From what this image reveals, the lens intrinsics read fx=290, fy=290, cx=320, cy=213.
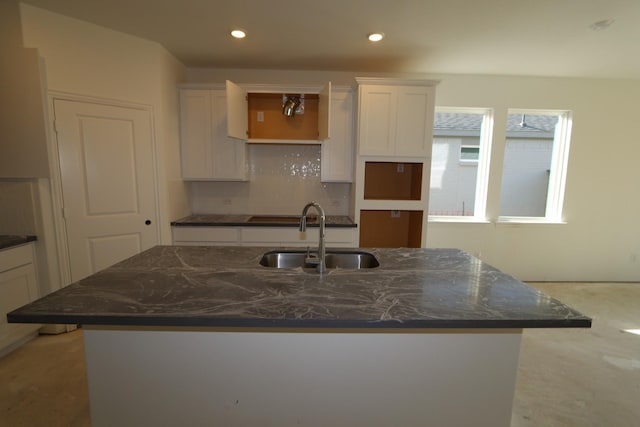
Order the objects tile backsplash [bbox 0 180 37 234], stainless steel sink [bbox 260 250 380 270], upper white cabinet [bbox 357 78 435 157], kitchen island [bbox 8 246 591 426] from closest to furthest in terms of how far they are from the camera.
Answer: kitchen island [bbox 8 246 591 426] → stainless steel sink [bbox 260 250 380 270] → tile backsplash [bbox 0 180 37 234] → upper white cabinet [bbox 357 78 435 157]

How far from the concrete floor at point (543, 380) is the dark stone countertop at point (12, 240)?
863 millimetres

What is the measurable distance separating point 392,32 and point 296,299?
242 cm

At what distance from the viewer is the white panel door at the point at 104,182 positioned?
95.4 inches

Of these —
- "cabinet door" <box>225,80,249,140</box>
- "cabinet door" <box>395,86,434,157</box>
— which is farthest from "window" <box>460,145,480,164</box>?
"cabinet door" <box>225,80,249,140</box>

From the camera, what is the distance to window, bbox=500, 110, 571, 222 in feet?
12.1

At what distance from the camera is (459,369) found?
4.01 feet

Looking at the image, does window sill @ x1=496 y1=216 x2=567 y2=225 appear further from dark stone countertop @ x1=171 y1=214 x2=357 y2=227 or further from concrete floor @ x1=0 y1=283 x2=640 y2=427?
dark stone countertop @ x1=171 y1=214 x2=357 y2=227

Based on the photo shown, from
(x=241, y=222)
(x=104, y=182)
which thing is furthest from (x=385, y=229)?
(x=104, y=182)

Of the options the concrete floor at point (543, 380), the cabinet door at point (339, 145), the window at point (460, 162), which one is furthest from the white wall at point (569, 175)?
the concrete floor at point (543, 380)

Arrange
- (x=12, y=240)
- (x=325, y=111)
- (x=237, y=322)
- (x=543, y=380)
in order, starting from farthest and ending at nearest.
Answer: (x=325, y=111), (x=12, y=240), (x=543, y=380), (x=237, y=322)

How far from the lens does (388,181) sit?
3.46 meters

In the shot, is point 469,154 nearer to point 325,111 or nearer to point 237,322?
point 325,111

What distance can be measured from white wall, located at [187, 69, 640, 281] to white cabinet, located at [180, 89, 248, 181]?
0.42 m

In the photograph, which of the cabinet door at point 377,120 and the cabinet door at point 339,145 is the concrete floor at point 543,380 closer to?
the cabinet door at point 377,120
